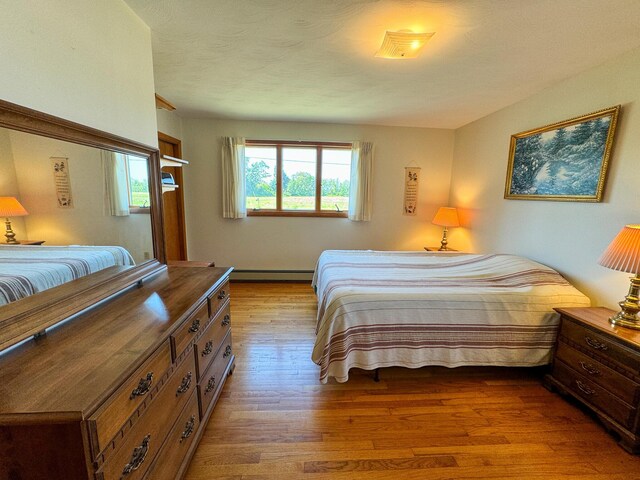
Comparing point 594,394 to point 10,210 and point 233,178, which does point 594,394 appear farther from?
point 233,178

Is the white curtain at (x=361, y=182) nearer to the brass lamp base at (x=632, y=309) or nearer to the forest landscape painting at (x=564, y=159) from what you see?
the forest landscape painting at (x=564, y=159)

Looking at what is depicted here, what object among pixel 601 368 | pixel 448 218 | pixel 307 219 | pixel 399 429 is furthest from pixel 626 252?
pixel 307 219

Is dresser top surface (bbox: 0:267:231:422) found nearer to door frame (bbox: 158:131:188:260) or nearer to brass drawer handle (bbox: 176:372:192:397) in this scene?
brass drawer handle (bbox: 176:372:192:397)

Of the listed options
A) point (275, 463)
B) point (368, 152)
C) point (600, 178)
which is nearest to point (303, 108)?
point (368, 152)

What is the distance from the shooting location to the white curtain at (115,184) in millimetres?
1419

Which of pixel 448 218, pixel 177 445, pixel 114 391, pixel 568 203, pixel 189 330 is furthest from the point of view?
pixel 448 218

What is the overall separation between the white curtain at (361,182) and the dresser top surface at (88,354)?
9.66ft

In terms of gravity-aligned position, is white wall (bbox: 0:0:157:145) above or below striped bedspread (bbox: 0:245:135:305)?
above

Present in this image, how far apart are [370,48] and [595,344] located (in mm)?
2399

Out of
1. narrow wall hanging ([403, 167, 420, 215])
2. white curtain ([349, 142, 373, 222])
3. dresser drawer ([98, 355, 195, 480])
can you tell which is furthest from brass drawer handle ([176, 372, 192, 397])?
narrow wall hanging ([403, 167, 420, 215])

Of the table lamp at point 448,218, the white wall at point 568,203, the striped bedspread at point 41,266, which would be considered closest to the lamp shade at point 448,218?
the table lamp at point 448,218

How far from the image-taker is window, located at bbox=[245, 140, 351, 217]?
13.1 ft

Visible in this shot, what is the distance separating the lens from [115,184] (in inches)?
58.2

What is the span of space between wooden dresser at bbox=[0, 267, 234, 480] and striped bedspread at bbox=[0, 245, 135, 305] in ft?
0.58
